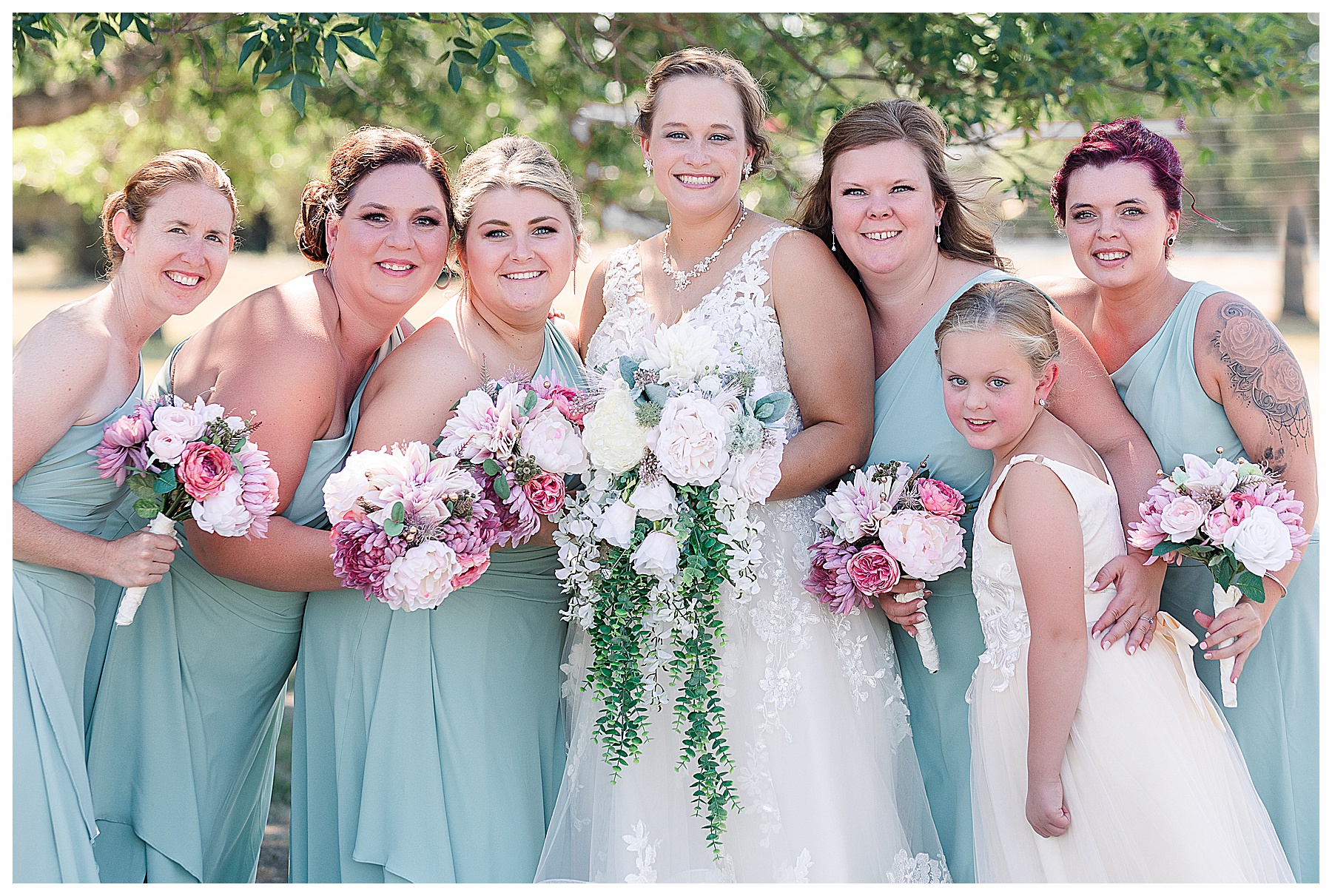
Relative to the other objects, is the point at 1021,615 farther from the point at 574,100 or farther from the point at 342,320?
the point at 574,100

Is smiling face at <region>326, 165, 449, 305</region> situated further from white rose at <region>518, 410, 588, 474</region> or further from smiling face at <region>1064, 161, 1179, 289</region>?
smiling face at <region>1064, 161, 1179, 289</region>

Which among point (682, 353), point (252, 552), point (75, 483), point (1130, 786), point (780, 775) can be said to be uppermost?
point (682, 353)

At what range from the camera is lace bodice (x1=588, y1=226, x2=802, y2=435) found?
3686 millimetres

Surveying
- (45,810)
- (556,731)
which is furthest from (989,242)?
(45,810)

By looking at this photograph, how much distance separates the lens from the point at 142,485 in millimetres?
3238

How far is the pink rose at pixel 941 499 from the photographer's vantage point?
341 centimetres

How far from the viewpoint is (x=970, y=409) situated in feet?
11.0

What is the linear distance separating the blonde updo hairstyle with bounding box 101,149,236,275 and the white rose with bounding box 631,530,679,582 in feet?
6.23

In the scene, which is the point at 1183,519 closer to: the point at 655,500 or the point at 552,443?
the point at 655,500

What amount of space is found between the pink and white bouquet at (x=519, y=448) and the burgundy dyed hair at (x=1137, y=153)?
205 cm

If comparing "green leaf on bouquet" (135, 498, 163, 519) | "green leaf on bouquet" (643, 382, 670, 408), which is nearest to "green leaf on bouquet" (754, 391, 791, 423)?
"green leaf on bouquet" (643, 382, 670, 408)

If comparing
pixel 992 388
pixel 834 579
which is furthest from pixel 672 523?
pixel 992 388

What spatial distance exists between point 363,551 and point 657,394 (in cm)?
100

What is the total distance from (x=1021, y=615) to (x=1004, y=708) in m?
0.31
